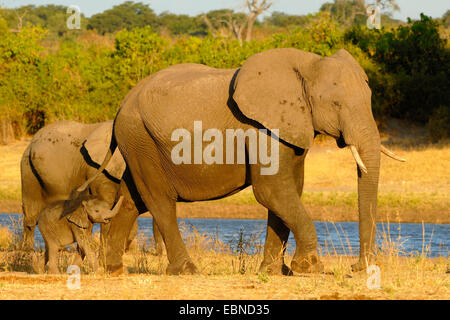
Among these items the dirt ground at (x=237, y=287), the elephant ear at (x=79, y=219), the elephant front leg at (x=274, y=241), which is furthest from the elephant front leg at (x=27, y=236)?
the elephant front leg at (x=274, y=241)

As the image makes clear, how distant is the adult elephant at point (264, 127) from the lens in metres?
8.60

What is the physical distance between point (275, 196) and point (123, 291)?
76.3 inches

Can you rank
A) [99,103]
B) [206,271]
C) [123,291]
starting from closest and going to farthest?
[123,291] < [206,271] < [99,103]

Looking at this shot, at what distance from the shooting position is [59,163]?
13.9 metres

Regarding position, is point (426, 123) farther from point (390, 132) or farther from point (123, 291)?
point (123, 291)

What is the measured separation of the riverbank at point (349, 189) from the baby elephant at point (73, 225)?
34.6ft

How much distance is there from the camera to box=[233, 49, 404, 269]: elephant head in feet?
28.0

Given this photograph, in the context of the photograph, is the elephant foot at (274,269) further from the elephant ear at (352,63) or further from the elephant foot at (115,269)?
the elephant ear at (352,63)

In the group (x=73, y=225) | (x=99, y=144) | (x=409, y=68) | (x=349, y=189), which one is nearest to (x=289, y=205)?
(x=73, y=225)

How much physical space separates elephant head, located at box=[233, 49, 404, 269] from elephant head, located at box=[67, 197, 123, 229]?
7.96ft

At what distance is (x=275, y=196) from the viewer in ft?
28.6

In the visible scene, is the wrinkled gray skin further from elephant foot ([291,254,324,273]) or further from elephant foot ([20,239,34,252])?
elephant foot ([291,254,324,273])

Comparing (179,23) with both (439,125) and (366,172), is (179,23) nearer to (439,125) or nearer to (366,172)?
(439,125)
